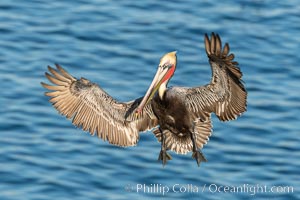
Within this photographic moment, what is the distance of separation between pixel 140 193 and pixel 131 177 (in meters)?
0.43

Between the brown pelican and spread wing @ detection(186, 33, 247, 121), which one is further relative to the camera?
spread wing @ detection(186, 33, 247, 121)

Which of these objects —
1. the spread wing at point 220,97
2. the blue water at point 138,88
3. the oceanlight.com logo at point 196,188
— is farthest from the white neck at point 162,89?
the oceanlight.com logo at point 196,188

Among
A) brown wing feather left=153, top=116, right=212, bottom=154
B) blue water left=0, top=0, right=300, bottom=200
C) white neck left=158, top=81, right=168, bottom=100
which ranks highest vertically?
blue water left=0, top=0, right=300, bottom=200

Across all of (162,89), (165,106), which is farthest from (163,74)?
(165,106)

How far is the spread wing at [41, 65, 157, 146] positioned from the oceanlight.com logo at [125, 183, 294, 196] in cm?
501

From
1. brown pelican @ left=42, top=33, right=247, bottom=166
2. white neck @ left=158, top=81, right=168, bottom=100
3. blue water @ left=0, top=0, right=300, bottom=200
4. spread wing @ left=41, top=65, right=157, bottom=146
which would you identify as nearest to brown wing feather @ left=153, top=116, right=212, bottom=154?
brown pelican @ left=42, top=33, right=247, bottom=166

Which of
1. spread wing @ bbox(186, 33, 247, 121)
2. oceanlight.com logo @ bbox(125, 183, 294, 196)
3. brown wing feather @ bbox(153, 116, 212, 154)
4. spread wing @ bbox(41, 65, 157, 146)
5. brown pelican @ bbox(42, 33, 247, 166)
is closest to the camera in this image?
brown pelican @ bbox(42, 33, 247, 166)

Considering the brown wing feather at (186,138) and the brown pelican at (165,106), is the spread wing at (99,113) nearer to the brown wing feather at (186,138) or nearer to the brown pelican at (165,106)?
the brown pelican at (165,106)

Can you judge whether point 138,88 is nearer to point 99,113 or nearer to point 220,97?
point 99,113

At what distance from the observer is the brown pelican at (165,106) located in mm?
14789

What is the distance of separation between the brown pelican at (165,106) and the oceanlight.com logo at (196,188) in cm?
476

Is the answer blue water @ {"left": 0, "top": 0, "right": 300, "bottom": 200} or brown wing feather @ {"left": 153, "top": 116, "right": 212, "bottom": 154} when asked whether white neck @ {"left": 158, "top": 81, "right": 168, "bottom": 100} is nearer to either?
brown wing feather @ {"left": 153, "top": 116, "right": 212, "bottom": 154}

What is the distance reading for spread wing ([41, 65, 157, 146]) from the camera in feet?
51.3

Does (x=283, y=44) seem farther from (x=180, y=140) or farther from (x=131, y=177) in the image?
(x=180, y=140)
